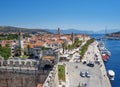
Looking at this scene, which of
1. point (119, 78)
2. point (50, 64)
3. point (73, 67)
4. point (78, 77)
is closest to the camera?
point (78, 77)

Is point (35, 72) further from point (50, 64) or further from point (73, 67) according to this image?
point (73, 67)

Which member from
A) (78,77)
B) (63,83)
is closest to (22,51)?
(78,77)

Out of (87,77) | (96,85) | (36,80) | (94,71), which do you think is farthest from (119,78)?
(36,80)

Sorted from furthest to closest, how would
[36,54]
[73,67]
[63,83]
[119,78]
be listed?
[36,54] → [119,78] → [73,67] → [63,83]

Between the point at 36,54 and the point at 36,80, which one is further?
the point at 36,54

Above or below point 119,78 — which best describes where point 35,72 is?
above

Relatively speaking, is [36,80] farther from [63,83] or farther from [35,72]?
[63,83]

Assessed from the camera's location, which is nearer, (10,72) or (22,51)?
(10,72)

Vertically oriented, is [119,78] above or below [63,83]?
below

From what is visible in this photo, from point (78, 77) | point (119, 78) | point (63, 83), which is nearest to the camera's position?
point (63, 83)
